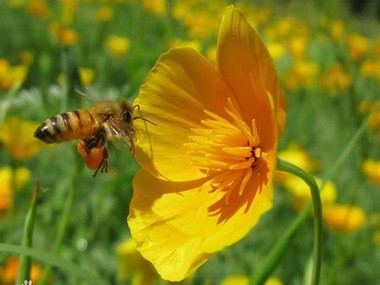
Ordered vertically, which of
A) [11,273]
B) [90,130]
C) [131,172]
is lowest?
[131,172]

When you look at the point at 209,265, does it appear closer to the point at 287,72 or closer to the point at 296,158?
the point at 296,158

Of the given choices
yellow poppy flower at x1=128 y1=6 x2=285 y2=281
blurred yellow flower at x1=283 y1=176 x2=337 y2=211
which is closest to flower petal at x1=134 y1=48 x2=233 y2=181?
yellow poppy flower at x1=128 y1=6 x2=285 y2=281

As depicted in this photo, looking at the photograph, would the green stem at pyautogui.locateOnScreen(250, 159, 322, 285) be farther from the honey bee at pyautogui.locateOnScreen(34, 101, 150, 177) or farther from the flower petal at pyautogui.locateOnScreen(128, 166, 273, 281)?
the honey bee at pyautogui.locateOnScreen(34, 101, 150, 177)

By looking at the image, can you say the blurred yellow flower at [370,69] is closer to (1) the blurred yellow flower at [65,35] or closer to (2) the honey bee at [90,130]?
(1) the blurred yellow flower at [65,35]

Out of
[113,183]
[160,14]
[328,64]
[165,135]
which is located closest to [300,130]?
[328,64]

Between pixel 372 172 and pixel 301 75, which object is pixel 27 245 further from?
pixel 301 75

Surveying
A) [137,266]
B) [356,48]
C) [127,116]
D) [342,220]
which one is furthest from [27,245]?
[356,48]
